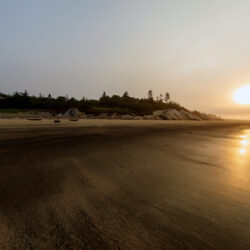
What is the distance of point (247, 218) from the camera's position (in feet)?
6.33

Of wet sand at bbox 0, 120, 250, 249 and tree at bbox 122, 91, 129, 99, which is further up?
tree at bbox 122, 91, 129, 99

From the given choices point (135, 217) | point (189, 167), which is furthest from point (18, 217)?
point (189, 167)

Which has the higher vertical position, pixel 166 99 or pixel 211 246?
pixel 166 99

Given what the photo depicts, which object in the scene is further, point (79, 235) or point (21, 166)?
point (21, 166)

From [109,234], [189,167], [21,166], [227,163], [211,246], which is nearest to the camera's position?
[211,246]

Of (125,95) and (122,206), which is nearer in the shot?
(122,206)

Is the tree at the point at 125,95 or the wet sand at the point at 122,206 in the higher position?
the tree at the point at 125,95

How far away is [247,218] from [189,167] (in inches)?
79.6

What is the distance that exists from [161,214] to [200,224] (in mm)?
489

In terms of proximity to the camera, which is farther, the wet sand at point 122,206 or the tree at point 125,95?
the tree at point 125,95

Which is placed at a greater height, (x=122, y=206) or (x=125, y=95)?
(x=125, y=95)

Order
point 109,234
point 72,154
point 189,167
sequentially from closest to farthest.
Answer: point 109,234
point 189,167
point 72,154

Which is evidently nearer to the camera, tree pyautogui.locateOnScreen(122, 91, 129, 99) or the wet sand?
the wet sand

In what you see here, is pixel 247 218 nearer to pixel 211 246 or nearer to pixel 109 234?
pixel 211 246
